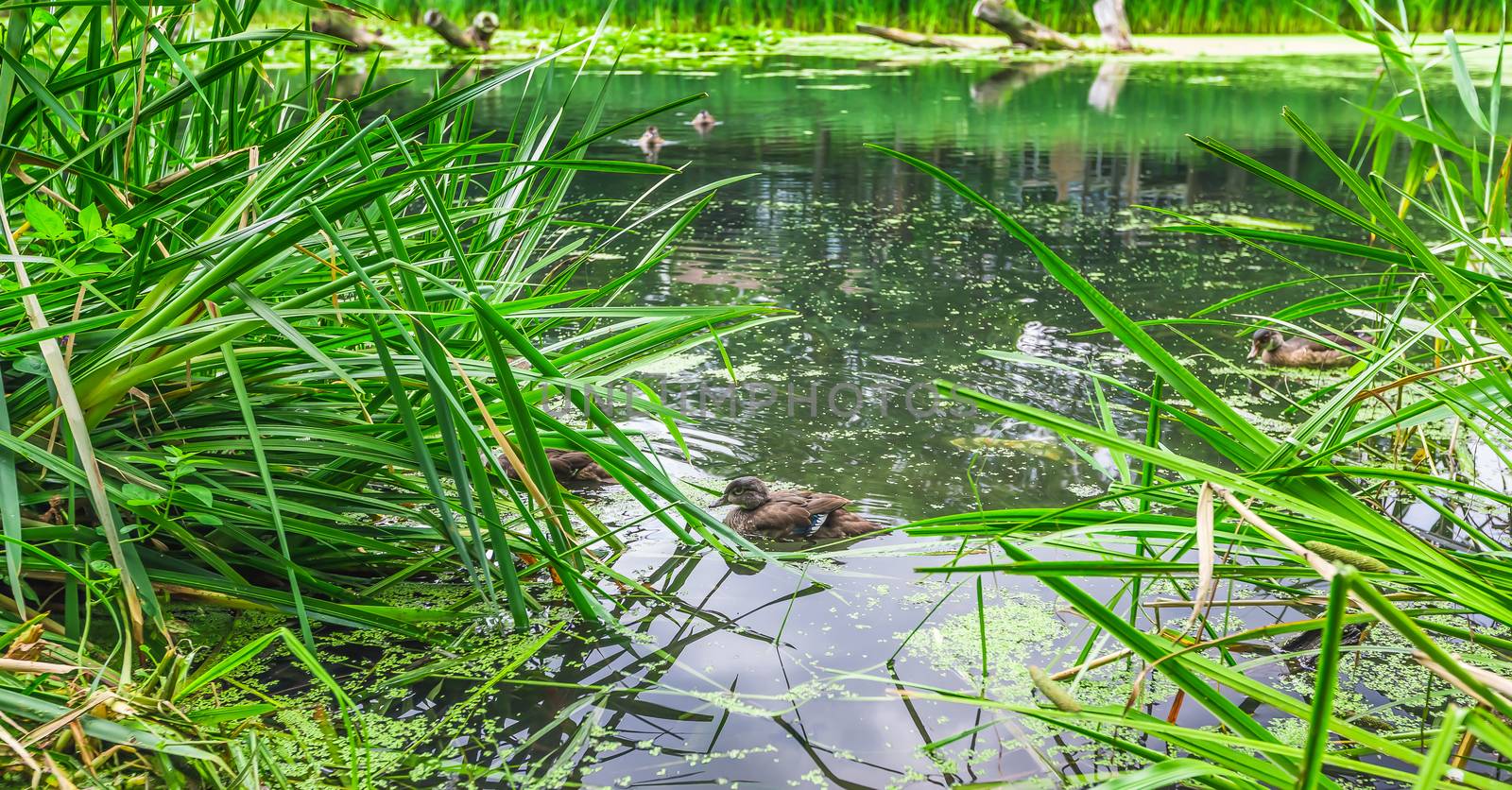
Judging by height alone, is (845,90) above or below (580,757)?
above

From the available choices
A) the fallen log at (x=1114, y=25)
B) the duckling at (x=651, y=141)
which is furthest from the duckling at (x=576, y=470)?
the fallen log at (x=1114, y=25)

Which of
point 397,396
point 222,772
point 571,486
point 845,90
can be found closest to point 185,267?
point 397,396

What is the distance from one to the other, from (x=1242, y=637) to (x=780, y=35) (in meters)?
15.8

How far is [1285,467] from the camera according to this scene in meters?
1.39

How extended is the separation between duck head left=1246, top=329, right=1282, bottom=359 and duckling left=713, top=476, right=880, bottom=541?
6.76ft

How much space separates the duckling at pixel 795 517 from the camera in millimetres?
2537

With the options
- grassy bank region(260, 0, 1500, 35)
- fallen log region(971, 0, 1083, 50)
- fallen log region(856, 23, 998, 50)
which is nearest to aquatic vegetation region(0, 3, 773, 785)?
grassy bank region(260, 0, 1500, 35)

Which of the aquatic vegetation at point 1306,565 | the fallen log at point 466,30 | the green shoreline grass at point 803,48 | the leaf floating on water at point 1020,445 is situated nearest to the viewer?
the aquatic vegetation at point 1306,565

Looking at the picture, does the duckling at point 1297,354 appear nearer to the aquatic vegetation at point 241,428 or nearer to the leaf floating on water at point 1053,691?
the aquatic vegetation at point 241,428

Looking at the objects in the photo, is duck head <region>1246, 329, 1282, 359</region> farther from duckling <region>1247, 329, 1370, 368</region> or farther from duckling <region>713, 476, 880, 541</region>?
duckling <region>713, 476, 880, 541</region>

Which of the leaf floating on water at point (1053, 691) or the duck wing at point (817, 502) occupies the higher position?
the leaf floating on water at point (1053, 691)

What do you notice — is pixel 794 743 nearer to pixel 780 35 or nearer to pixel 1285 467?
pixel 1285 467

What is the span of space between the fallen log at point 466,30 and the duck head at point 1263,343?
1187cm

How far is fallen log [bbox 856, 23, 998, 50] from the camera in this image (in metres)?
15.5
